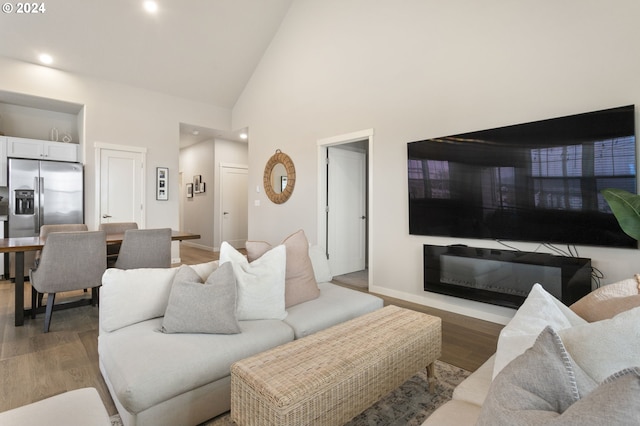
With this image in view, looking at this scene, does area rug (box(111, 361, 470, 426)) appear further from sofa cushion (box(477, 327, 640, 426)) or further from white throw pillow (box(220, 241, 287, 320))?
sofa cushion (box(477, 327, 640, 426))

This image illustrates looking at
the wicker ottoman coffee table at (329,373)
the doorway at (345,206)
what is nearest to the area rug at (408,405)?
the wicker ottoman coffee table at (329,373)

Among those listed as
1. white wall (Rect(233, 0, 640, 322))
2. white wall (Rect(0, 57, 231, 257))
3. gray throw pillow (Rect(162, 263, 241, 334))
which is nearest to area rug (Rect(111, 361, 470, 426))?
gray throw pillow (Rect(162, 263, 241, 334))

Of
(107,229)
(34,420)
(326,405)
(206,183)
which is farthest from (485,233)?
(206,183)

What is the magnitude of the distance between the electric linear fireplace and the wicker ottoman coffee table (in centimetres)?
145

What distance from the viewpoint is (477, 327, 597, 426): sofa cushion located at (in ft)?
2.06

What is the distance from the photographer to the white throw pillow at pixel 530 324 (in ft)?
3.30

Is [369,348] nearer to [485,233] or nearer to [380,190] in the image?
[485,233]

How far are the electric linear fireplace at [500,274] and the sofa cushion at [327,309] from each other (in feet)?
3.68

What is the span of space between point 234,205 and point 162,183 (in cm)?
226

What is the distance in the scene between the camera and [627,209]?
2.10 meters

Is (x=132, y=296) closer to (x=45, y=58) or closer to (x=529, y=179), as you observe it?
(x=529, y=179)

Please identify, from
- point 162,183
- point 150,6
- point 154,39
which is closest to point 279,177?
point 162,183

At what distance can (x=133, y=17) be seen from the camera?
443 cm

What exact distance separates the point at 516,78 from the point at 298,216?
3328mm
